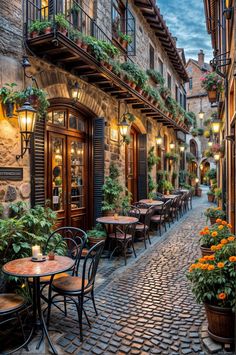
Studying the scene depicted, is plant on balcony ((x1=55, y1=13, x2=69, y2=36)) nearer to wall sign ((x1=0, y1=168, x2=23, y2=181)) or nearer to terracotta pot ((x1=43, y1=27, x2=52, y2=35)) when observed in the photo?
terracotta pot ((x1=43, y1=27, x2=52, y2=35))

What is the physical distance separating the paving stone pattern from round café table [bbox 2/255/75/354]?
11.5 inches

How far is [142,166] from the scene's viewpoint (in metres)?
9.43

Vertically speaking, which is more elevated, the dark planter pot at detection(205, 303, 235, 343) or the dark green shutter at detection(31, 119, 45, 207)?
the dark green shutter at detection(31, 119, 45, 207)

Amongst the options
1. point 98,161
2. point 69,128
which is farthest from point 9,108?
point 98,161

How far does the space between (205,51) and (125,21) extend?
2180cm

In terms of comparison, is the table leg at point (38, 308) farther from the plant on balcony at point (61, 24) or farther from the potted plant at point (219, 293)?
the plant on balcony at point (61, 24)

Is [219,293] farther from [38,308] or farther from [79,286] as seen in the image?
[38,308]

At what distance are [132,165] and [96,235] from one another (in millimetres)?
3949

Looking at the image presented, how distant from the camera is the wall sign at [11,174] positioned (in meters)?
3.77

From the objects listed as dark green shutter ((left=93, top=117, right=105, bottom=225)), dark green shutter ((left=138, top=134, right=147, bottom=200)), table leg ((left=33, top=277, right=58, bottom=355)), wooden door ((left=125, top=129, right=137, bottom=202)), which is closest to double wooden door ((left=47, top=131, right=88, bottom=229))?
A: dark green shutter ((left=93, top=117, right=105, bottom=225))

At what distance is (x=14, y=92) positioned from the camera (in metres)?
3.76

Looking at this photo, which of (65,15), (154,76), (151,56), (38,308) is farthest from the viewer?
(151,56)

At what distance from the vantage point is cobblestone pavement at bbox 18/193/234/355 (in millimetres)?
2785

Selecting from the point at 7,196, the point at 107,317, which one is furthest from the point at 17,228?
the point at 107,317
